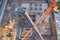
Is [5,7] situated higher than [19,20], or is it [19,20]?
[5,7]

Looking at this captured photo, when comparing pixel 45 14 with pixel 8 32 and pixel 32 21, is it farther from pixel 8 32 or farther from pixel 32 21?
pixel 8 32

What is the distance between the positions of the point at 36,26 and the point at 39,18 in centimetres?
8

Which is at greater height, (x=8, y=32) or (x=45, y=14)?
(x=45, y=14)

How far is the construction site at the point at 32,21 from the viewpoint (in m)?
1.25

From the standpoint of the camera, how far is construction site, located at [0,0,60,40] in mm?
1245

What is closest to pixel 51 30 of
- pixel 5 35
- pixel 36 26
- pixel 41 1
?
pixel 36 26

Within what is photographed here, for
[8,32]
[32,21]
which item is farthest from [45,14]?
[8,32]

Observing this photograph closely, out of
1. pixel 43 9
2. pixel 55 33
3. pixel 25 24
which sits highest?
pixel 43 9

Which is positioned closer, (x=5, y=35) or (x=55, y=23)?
(x=5, y=35)

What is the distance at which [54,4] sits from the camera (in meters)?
1.32

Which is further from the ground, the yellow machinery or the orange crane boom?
the orange crane boom

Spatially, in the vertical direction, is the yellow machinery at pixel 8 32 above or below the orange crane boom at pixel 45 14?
below

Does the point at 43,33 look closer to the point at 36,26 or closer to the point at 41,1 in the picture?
the point at 36,26

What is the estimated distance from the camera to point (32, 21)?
49.6 inches
